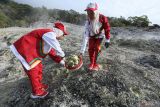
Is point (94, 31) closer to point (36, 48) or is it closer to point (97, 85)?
point (97, 85)

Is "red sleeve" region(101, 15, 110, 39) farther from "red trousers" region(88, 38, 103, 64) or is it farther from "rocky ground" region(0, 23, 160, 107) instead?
"rocky ground" region(0, 23, 160, 107)

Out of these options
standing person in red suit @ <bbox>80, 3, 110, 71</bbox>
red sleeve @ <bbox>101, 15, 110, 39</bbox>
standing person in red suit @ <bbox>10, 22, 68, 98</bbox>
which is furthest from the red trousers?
standing person in red suit @ <bbox>10, 22, 68, 98</bbox>

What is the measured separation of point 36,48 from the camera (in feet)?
24.3

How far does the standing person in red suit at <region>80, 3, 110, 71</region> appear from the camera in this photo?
8145 millimetres

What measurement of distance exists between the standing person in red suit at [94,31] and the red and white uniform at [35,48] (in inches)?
45.5

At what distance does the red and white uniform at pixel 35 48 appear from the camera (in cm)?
727

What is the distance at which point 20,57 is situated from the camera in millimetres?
7363

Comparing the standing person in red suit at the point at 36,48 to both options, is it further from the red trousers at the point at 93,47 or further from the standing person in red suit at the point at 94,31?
the red trousers at the point at 93,47

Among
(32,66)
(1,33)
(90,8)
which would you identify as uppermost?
(90,8)

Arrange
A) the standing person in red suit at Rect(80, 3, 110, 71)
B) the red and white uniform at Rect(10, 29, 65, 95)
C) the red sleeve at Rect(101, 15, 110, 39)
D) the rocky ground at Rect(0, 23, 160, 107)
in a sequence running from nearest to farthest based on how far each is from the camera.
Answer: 1. the red and white uniform at Rect(10, 29, 65, 95)
2. the rocky ground at Rect(0, 23, 160, 107)
3. the standing person in red suit at Rect(80, 3, 110, 71)
4. the red sleeve at Rect(101, 15, 110, 39)

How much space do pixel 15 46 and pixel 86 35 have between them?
5.83ft

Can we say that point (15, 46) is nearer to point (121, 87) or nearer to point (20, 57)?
point (20, 57)

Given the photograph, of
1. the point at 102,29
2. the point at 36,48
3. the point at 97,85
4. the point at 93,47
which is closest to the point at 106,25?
→ the point at 102,29

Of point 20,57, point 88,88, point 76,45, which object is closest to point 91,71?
point 88,88
